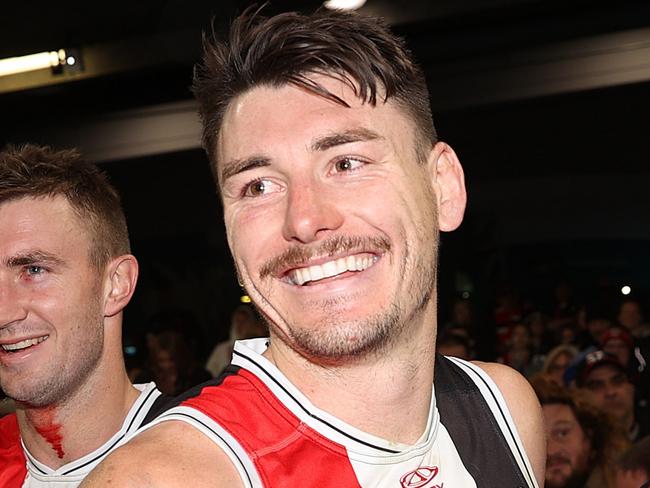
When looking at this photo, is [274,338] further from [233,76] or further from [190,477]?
[233,76]

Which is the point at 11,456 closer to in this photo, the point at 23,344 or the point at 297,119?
the point at 23,344

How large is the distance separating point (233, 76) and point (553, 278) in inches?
355

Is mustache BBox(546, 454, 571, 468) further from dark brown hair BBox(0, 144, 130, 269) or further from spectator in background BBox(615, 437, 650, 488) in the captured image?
dark brown hair BBox(0, 144, 130, 269)

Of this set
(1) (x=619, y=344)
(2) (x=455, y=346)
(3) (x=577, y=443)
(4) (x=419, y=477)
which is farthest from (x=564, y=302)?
(4) (x=419, y=477)

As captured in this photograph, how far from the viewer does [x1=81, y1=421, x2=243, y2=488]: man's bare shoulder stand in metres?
1.45

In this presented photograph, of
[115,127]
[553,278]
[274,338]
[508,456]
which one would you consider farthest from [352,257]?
[553,278]

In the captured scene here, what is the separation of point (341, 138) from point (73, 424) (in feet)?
4.04

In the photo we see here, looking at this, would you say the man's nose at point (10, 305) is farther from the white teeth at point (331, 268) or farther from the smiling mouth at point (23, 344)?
the white teeth at point (331, 268)

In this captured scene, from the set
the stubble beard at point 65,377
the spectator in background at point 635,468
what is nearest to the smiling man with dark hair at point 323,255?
the stubble beard at point 65,377

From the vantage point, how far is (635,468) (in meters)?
2.93

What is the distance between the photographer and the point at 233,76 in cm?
180

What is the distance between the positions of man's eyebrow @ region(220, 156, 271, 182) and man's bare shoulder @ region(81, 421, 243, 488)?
0.48 m

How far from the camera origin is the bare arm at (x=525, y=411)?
2.20m

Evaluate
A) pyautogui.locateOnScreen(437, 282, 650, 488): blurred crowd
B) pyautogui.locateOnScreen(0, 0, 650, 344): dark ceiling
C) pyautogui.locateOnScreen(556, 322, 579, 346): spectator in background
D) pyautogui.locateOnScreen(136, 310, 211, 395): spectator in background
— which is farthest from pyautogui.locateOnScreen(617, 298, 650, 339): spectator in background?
pyautogui.locateOnScreen(136, 310, 211, 395): spectator in background
